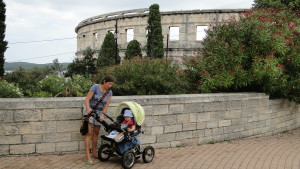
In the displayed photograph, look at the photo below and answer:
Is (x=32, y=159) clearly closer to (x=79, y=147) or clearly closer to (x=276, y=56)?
(x=79, y=147)

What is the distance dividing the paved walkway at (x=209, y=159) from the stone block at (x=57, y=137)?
1.08ft

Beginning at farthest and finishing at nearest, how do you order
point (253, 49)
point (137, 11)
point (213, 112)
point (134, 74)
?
point (137, 11) < point (134, 74) < point (253, 49) < point (213, 112)

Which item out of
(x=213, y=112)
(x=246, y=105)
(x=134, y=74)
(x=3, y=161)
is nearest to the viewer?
(x=3, y=161)

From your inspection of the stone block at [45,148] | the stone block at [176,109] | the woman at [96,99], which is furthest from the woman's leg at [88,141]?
the stone block at [176,109]

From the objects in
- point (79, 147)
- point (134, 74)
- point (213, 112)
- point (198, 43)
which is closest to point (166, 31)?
point (198, 43)

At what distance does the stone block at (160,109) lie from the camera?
21.9ft

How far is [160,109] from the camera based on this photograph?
6758 mm

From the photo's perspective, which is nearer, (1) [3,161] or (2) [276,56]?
(1) [3,161]

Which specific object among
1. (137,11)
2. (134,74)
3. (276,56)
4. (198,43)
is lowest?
(134,74)

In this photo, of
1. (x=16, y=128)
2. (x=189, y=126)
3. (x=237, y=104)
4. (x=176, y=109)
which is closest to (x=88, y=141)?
(x=16, y=128)

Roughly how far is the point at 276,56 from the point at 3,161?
8647mm

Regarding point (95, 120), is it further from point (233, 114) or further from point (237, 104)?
point (237, 104)

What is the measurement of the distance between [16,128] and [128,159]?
228 cm

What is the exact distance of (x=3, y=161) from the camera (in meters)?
5.34
